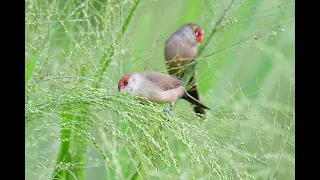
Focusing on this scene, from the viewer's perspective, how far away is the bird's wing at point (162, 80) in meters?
1.66

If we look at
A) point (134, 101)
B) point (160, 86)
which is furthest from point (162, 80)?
point (134, 101)

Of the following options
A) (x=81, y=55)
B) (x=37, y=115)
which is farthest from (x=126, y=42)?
(x=37, y=115)

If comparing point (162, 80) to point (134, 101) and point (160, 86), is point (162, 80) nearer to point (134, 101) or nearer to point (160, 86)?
point (160, 86)

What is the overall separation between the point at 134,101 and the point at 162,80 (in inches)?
26.6

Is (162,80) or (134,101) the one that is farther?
(162,80)

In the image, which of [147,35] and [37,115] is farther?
[147,35]

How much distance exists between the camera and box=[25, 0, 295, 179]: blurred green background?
981mm

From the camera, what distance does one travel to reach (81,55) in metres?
1.37

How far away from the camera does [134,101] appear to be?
1011 millimetres

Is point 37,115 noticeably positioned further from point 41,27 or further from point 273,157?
point 273,157

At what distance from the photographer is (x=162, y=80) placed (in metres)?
1.68

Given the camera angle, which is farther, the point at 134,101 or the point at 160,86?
the point at 160,86
